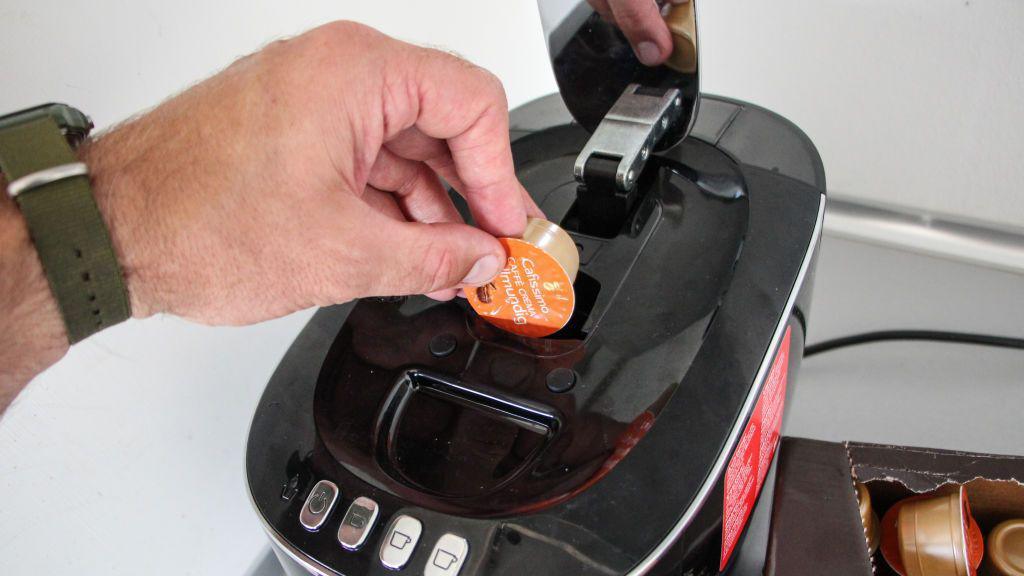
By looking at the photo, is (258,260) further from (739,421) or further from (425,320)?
(739,421)

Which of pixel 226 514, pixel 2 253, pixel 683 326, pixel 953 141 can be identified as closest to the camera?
pixel 2 253

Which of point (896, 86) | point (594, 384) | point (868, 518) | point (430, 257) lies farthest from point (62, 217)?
point (896, 86)

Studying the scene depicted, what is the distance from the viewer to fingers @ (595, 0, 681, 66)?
509 mm

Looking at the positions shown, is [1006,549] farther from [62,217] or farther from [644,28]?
[62,217]

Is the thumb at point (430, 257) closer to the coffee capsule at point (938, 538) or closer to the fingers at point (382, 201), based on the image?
the fingers at point (382, 201)

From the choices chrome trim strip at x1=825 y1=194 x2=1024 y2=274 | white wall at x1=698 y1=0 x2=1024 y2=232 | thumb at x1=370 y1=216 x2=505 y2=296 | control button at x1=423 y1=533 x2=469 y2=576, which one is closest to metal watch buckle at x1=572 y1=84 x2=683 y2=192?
thumb at x1=370 y1=216 x2=505 y2=296

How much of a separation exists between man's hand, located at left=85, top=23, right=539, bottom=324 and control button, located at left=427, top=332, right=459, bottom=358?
0.24 feet

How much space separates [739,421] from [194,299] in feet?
0.98

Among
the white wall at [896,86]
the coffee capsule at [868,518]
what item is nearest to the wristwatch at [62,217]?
the coffee capsule at [868,518]

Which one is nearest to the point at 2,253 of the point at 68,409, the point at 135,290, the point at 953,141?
the point at 135,290

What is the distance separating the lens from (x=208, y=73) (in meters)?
0.59

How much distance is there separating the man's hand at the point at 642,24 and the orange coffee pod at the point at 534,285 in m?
0.15

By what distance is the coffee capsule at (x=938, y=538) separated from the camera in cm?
47

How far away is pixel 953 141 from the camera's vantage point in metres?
0.81
